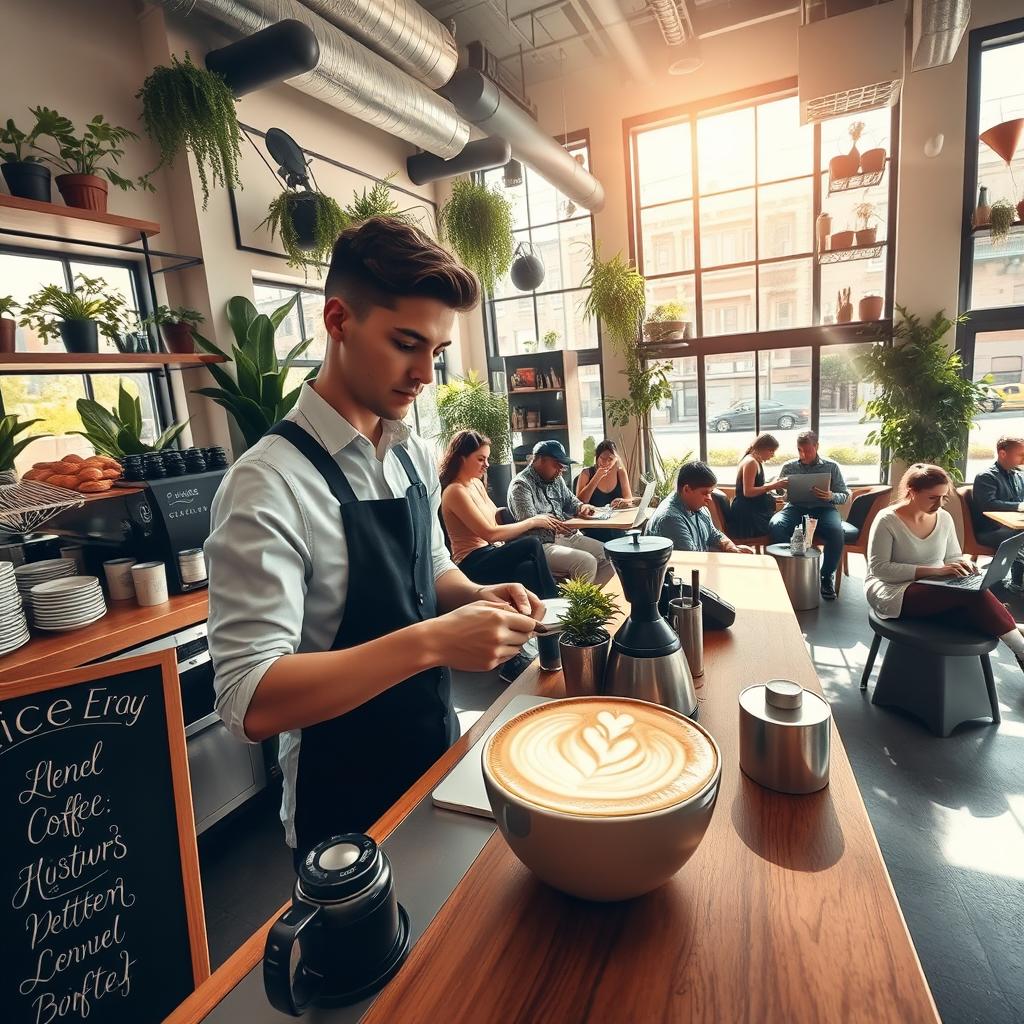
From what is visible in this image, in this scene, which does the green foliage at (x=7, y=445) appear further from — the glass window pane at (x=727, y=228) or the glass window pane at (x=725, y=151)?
the glass window pane at (x=725, y=151)

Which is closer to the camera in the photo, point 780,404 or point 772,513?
point 772,513

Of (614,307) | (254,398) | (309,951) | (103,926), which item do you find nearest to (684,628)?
(309,951)

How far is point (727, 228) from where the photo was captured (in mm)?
6219

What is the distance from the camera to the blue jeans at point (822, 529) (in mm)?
5016

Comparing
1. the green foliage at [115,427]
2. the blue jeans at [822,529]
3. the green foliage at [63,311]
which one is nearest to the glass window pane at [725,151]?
the blue jeans at [822,529]

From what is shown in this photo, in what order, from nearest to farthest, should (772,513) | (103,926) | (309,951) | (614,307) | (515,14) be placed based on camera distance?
(309,951) < (103,926) < (515,14) < (772,513) < (614,307)

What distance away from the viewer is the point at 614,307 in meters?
6.05

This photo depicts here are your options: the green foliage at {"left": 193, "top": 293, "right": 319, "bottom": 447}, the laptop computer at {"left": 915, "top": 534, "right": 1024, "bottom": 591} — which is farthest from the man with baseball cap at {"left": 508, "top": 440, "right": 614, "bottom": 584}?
the laptop computer at {"left": 915, "top": 534, "right": 1024, "bottom": 591}

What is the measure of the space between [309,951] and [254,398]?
3225 millimetres

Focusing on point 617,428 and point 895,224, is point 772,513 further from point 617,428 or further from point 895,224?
point 895,224

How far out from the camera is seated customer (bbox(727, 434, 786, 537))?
535 cm

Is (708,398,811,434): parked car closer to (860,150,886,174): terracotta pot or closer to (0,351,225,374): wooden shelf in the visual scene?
(860,150,886,174): terracotta pot

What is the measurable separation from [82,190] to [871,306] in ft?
19.7

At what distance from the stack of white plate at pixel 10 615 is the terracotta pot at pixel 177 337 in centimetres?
184
